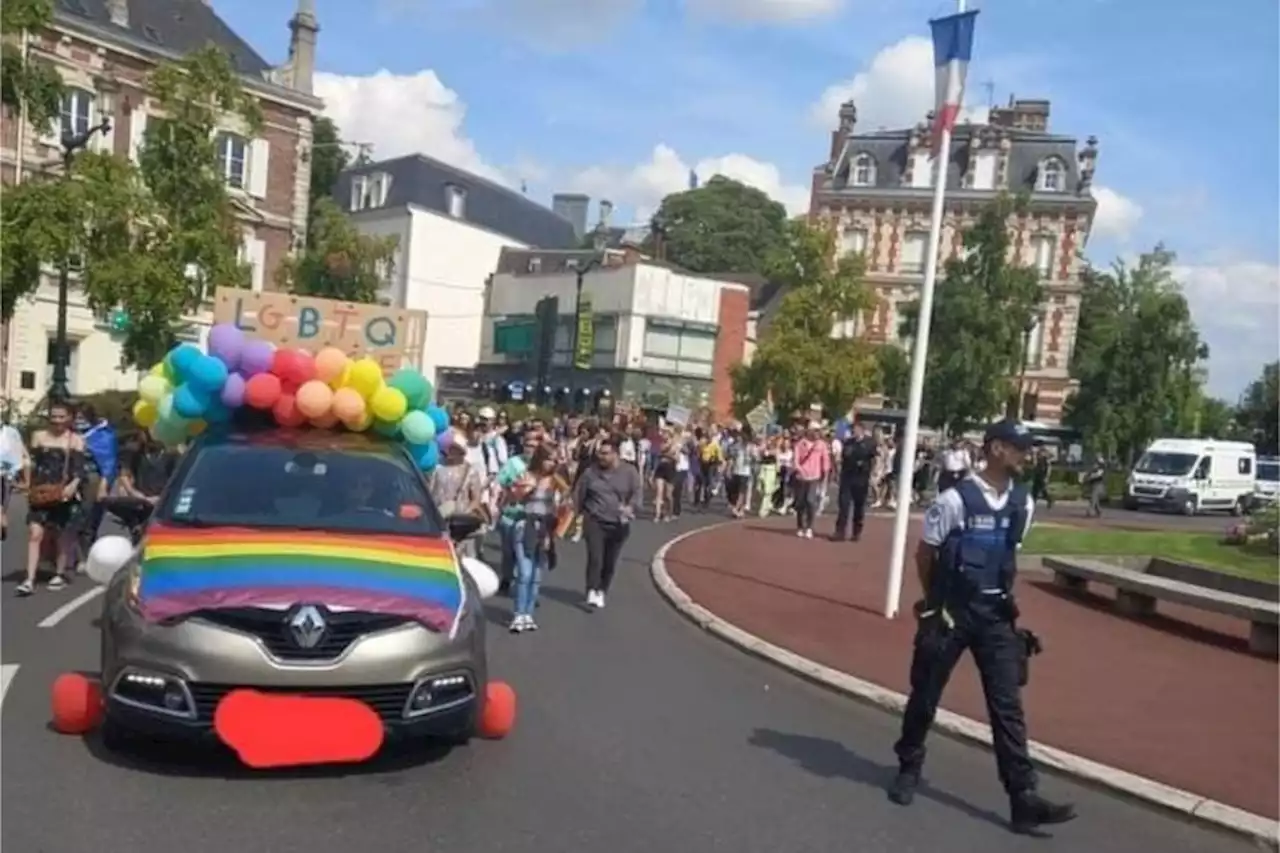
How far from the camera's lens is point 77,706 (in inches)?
257

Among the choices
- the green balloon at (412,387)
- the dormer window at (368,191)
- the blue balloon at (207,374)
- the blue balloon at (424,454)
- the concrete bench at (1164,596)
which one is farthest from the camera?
the dormer window at (368,191)

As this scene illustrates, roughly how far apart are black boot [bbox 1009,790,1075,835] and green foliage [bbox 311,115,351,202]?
2651 inches

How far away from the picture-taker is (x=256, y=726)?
5.78m

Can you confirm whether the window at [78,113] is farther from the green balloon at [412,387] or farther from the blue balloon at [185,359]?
Result: the green balloon at [412,387]

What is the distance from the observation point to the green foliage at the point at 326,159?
71125 millimetres

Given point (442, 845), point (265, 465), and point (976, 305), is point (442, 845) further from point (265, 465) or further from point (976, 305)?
point (976, 305)

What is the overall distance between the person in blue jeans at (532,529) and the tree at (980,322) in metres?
37.5

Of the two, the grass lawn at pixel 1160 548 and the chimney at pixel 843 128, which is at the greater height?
the chimney at pixel 843 128

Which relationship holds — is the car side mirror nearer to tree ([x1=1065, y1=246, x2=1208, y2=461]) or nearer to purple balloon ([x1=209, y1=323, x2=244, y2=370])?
purple balloon ([x1=209, y1=323, x2=244, y2=370])

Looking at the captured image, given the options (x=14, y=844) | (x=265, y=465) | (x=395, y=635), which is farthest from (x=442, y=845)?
(x=265, y=465)

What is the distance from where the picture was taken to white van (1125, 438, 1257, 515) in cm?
4116

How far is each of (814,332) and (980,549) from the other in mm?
38581

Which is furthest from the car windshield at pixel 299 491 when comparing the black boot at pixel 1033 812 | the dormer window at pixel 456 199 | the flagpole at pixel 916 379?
the dormer window at pixel 456 199

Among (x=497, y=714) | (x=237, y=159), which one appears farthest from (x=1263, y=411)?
(x=497, y=714)
